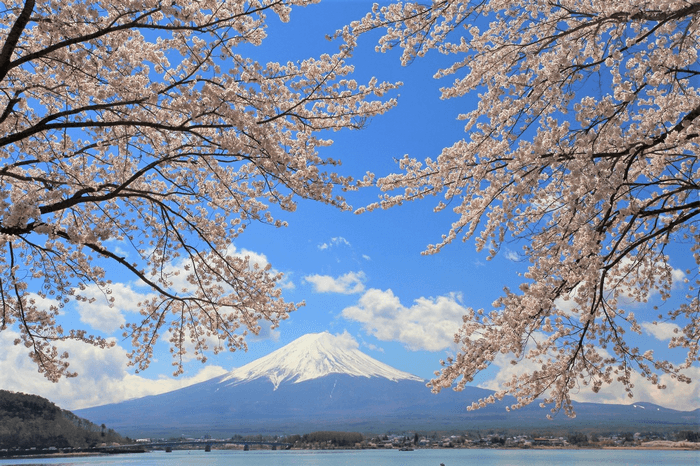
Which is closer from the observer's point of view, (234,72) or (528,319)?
(234,72)

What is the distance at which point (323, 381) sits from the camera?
6811 inches

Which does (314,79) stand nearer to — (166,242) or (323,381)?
(166,242)

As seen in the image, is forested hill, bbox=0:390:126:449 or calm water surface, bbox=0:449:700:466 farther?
calm water surface, bbox=0:449:700:466

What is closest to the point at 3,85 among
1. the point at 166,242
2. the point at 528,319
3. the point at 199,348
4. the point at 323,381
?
the point at 166,242

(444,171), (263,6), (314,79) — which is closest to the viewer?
(263,6)

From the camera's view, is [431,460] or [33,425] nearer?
[33,425]

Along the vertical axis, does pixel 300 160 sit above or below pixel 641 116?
below

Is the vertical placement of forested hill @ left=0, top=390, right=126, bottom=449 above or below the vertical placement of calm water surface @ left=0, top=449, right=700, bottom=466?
above

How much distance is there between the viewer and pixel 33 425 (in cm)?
4306

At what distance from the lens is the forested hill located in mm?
40906

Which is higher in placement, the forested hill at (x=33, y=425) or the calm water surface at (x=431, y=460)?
the forested hill at (x=33, y=425)

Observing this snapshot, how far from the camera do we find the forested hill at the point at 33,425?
134 feet

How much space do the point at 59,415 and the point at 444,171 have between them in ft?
179

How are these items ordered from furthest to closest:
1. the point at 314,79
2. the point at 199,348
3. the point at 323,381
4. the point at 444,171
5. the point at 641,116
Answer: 1. the point at 323,381
2. the point at 199,348
3. the point at 641,116
4. the point at 444,171
5. the point at 314,79
